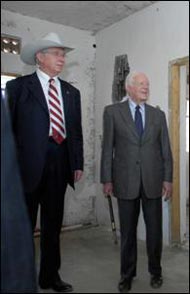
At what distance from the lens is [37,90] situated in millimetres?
379

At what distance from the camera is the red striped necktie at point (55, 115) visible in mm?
373

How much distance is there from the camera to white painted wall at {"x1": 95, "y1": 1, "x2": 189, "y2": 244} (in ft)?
1.98

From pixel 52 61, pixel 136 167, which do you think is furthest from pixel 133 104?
pixel 52 61

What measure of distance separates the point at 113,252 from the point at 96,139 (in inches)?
12.6

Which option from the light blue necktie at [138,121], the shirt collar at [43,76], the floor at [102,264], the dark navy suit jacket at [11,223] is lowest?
the floor at [102,264]

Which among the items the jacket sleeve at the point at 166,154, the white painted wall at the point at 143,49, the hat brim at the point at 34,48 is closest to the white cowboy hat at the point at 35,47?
the hat brim at the point at 34,48

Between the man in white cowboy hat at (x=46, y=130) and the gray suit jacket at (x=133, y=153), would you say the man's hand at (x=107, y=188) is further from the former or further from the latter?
the man in white cowboy hat at (x=46, y=130)

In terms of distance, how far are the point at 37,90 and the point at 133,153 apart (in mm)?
368

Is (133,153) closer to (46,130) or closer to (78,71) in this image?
(78,71)

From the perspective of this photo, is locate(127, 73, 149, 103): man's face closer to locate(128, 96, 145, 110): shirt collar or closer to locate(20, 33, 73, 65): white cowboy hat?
locate(128, 96, 145, 110): shirt collar

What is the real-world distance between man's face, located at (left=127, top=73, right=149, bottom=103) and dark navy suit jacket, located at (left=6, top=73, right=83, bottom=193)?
0.78 feet

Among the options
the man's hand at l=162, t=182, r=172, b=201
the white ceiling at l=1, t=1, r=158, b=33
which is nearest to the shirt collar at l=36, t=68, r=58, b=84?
the white ceiling at l=1, t=1, r=158, b=33

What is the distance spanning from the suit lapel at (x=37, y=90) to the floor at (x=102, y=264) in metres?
0.32

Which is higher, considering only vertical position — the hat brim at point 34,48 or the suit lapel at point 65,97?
the hat brim at point 34,48
